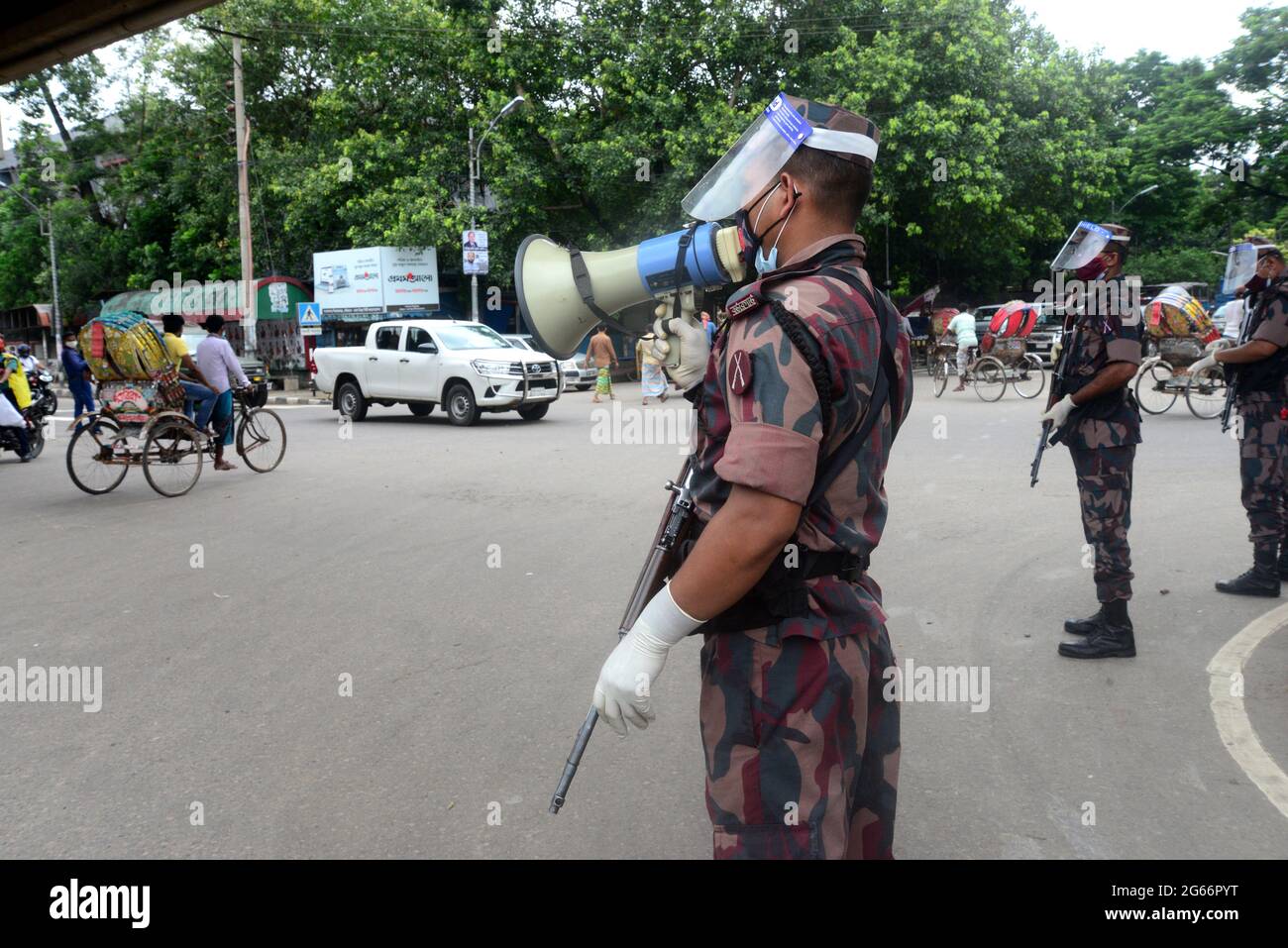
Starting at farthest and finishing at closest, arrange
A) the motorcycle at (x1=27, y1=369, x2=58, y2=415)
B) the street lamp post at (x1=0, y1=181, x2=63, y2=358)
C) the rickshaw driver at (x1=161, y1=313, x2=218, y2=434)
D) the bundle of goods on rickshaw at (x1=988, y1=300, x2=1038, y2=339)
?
the street lamp post at (x1=0, y1=181, x2=63, y2=358) → the bundle of goods on rickshaw at (x1=988, y1=300, x2=1038, y2=339) → the motorcycle at (x1=27, y1=369, x2=58, y2=415) → the rickshaw driver at (x1=161, y1=313, x2=218, y2=434)

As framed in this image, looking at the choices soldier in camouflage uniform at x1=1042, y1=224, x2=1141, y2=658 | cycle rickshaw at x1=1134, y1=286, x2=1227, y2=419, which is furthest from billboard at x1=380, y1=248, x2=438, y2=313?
soldier in camouflage uniform at x1=1042, y1=224, x2=1141, y2=658

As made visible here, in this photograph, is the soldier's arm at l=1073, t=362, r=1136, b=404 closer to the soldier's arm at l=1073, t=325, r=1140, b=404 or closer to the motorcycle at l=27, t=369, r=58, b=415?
the soldier's arm at l=1073, t=325, r=1140, b=404

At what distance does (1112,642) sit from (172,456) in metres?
7.91

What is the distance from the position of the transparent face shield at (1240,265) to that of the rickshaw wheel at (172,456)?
333 inches

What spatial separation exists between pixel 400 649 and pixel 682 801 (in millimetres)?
1991

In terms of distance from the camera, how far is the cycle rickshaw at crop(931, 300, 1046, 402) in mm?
18047

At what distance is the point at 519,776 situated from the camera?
10.9 feet

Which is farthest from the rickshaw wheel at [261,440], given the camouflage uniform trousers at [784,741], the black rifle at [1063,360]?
the camouflage uniform trousers at [784,741]

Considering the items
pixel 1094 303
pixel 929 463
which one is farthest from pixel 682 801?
pixel 929 463

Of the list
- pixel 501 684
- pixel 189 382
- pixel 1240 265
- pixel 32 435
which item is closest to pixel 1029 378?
pixel 1240 265

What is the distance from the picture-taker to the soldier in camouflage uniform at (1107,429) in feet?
14.3

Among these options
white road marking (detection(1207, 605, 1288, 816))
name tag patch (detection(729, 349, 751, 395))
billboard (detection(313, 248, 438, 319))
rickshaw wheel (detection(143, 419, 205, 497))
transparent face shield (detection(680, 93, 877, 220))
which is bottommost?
white road marking (detection(1207, 605, 1288, 816))

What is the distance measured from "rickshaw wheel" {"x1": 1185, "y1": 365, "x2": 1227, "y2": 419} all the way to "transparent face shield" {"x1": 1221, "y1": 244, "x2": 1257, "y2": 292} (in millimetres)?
6226

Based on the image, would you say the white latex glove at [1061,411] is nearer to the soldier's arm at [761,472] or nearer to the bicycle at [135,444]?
the soldier's arm at [761,472]
